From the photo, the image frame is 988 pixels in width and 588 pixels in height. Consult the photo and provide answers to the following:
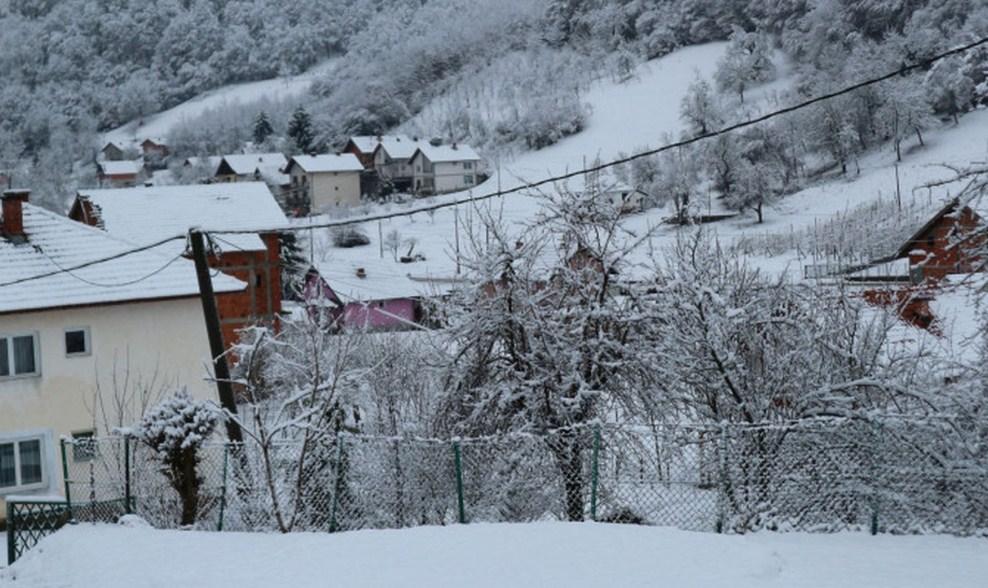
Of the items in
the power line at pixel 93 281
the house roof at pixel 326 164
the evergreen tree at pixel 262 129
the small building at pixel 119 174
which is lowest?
the power line at pixel 93 281

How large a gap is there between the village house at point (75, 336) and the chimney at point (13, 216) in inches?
0.7

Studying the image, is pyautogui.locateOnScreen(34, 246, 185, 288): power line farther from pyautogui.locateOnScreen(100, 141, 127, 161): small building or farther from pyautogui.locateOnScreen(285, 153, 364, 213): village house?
pyautogui.locateOnScreen(100, 141, 127, 161): small building

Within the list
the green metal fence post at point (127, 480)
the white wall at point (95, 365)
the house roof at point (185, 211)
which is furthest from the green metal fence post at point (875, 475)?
the house roof at point (185, 211)

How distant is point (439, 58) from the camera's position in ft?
476

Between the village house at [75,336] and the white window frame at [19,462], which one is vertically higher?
the village house at [75,336]

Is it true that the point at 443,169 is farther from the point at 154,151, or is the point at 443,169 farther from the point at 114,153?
the point at 114,153

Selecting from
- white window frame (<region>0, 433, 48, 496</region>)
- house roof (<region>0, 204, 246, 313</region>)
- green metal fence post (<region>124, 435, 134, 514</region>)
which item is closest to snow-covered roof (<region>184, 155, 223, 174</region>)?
house roof (<region>0, 204, 246, 313</region>)

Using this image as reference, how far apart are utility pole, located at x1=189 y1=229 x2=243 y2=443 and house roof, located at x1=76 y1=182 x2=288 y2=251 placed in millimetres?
25841

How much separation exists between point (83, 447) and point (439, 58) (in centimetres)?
13534

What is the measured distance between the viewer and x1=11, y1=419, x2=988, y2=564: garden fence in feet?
30.3

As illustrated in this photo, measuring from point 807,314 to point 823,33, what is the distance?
100 meters

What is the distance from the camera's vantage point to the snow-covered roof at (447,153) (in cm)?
9162

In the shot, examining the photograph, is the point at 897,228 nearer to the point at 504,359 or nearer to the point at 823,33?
the point at 504,359

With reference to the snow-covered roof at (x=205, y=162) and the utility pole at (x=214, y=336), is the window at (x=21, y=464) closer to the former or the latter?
the utility pole at (x=214, y=336)
